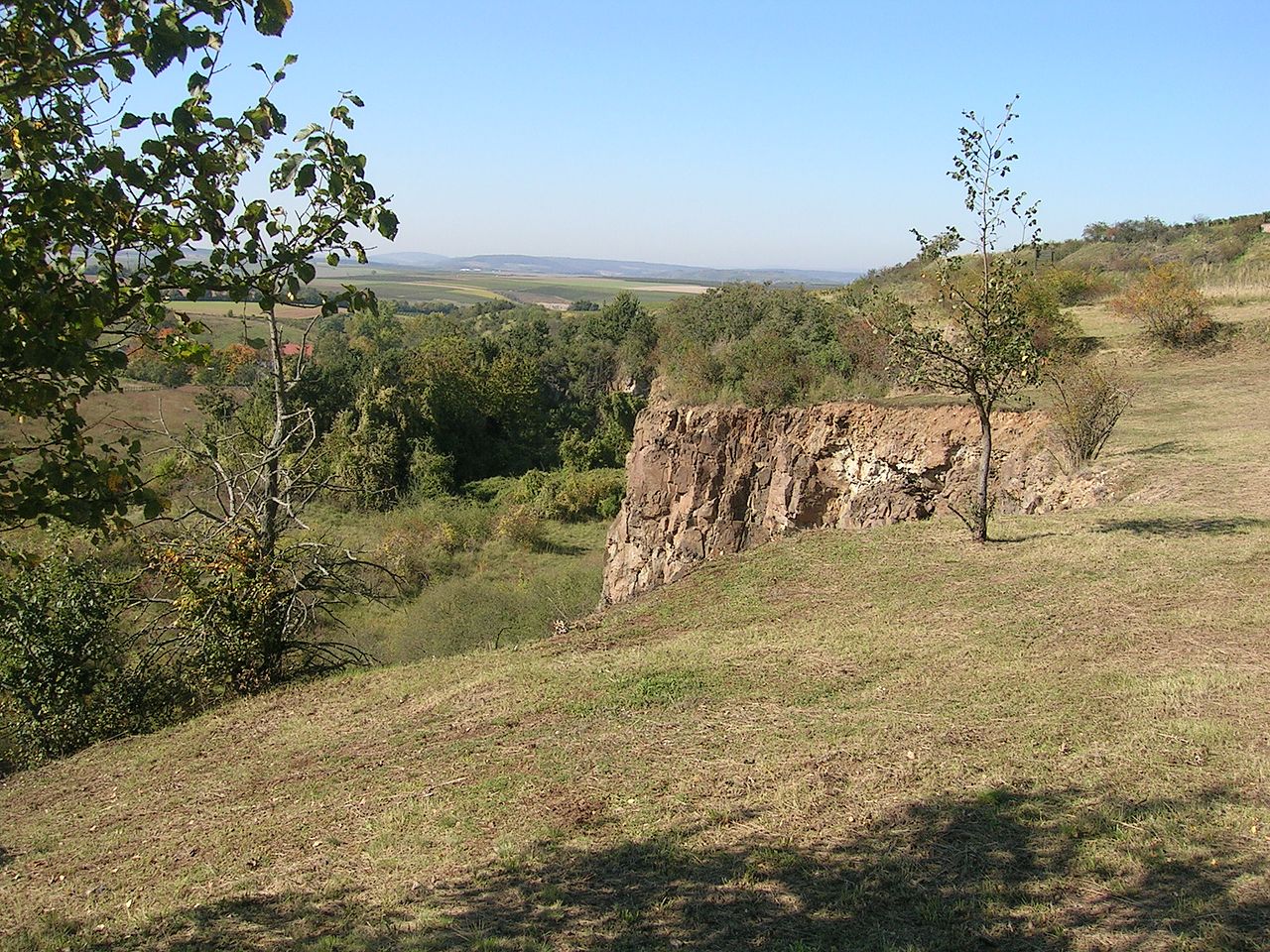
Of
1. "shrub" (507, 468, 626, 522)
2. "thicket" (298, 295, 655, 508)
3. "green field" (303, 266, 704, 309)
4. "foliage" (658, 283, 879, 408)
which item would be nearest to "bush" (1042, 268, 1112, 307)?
"foliage" (658, 283, 879, 408)

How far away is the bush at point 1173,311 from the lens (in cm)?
2305

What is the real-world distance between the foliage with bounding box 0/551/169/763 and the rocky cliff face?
10.4 metres

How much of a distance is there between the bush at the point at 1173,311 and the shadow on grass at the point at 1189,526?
13.4m

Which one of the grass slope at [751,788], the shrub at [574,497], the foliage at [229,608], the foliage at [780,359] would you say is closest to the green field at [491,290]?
the shrub at [574,497]

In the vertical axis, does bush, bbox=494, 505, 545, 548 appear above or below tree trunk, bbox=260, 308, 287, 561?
below

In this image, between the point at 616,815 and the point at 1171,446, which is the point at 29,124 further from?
the point at 1171,446

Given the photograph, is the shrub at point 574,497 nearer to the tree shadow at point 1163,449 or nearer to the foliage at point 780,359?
the foliage at point 780,359

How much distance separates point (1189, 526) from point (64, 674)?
13.0m

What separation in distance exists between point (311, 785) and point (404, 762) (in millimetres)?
693

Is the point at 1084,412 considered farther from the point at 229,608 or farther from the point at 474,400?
the point at 474,400

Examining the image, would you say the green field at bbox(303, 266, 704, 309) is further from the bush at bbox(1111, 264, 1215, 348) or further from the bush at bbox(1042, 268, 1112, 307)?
the bush at bbox(1111, 264, 1215, 348)

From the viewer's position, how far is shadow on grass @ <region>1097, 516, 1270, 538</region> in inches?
443

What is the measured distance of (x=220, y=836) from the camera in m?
6.35

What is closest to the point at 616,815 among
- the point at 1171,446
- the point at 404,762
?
the point at 404,762
